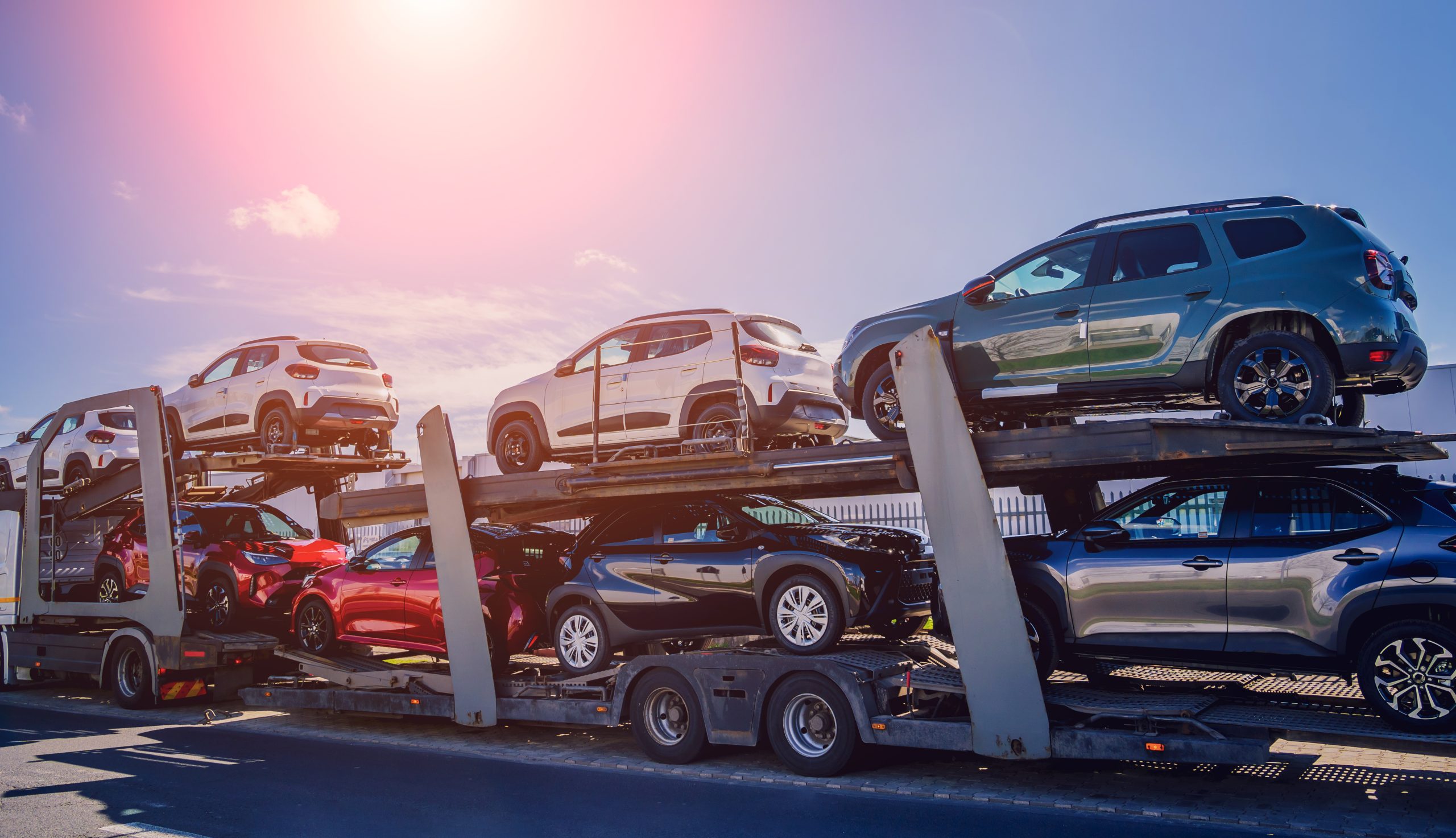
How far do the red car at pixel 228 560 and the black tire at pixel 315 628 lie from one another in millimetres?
909

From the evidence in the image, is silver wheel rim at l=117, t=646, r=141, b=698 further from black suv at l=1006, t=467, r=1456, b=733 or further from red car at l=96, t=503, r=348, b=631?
black suv at l=1006, t=467, r=1456, b=733

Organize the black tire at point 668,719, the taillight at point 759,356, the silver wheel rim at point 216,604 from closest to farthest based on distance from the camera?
the black tire at point 668,719, the taillight at point 759,356, the silver wheel rim at point 216,604

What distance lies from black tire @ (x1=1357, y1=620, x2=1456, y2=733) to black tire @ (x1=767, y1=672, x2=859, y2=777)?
10.7 ft

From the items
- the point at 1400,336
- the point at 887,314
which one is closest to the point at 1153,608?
the point at 1400,336

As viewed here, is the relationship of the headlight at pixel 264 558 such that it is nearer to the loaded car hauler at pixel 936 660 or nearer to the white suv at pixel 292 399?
the white suv at pixel 292 399

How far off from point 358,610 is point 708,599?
4.30m

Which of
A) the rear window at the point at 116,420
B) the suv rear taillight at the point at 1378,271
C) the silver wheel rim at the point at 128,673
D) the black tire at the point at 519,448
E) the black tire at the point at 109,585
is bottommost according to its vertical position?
the silver wheel rim at the point at 128,673

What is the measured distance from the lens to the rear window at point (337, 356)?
43.1ft

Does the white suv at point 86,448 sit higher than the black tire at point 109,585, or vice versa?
the white suv at point 86,448

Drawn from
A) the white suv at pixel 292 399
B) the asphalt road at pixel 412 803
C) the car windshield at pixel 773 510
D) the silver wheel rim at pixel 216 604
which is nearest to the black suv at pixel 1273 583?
the asphalt road at pixel 412 803

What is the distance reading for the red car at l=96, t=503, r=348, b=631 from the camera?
12320mm

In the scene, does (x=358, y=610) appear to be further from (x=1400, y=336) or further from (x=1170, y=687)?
(x=1400, y=336)

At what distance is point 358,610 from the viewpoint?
1092 cm

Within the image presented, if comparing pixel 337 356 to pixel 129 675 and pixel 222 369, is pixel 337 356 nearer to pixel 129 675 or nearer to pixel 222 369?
pixel 222 369
